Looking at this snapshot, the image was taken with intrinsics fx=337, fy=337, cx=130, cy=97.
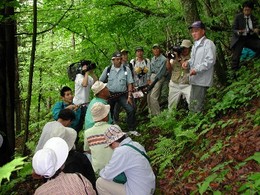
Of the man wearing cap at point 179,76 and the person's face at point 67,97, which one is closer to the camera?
the person's face at point 67,97

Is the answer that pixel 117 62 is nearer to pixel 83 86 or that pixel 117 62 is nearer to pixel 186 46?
pixel 83 86

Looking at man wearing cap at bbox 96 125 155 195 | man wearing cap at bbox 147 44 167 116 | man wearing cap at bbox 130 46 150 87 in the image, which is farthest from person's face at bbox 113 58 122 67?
man wearing cap at bbox 96 125 155 195

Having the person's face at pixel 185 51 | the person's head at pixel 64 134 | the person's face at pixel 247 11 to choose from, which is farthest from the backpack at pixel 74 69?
the person's face at pixel 247 11

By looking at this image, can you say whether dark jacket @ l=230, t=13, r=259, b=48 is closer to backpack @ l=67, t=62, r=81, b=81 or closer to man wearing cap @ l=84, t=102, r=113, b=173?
backpack @ l=67, t=62, r=81, b=81

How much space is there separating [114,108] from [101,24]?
291 centimetres

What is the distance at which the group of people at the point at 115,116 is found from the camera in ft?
10.9

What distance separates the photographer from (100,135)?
18.3 ft

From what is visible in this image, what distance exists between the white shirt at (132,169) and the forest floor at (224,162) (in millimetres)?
700

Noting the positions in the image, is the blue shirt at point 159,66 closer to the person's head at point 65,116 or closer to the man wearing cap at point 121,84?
the man wearing cap at point 121,84

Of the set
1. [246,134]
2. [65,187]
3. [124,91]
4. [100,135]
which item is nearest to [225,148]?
[246,134]

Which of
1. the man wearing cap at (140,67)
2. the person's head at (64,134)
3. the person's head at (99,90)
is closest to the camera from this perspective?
the person's head at (64,134)

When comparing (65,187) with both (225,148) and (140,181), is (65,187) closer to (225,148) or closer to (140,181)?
(140,181)

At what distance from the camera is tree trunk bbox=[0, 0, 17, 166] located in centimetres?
768

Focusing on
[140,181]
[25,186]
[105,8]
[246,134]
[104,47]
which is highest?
[105,8]
